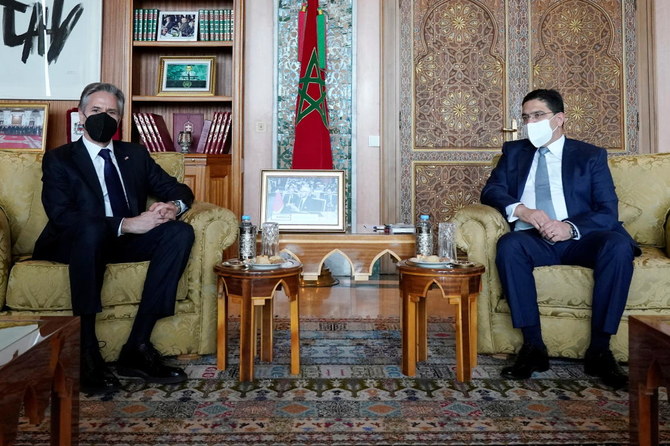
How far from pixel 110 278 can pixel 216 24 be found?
104 inches

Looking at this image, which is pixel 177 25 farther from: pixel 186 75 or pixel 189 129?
pixel 189 129

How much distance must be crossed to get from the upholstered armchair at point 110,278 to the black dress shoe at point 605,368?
1.37m

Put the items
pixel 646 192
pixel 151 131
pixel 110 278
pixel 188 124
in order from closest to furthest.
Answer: pixel 110 278, pixel 646 192, pixel 151 131, pixel 188 124

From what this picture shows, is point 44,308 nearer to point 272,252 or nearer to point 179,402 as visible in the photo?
point 179,402

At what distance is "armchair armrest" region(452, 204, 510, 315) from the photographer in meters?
2.13

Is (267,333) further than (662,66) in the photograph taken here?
No

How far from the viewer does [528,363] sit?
1944 mm

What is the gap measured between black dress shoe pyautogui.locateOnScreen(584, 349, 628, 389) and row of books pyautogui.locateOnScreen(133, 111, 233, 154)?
292cm

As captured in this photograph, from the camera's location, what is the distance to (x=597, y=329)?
1.95m

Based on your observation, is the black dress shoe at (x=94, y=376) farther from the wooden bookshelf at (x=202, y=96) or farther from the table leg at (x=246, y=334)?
the wooden bookshelf at (x=202, y=96)

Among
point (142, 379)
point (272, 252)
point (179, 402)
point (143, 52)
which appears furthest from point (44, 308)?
point (143, 52)

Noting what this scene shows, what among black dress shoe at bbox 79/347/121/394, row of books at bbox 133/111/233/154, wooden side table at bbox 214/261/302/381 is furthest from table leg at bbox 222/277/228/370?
row of books at bbox 133/111/233/154

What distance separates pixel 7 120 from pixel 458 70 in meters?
3.37

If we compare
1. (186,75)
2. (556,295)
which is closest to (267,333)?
(556,295)
